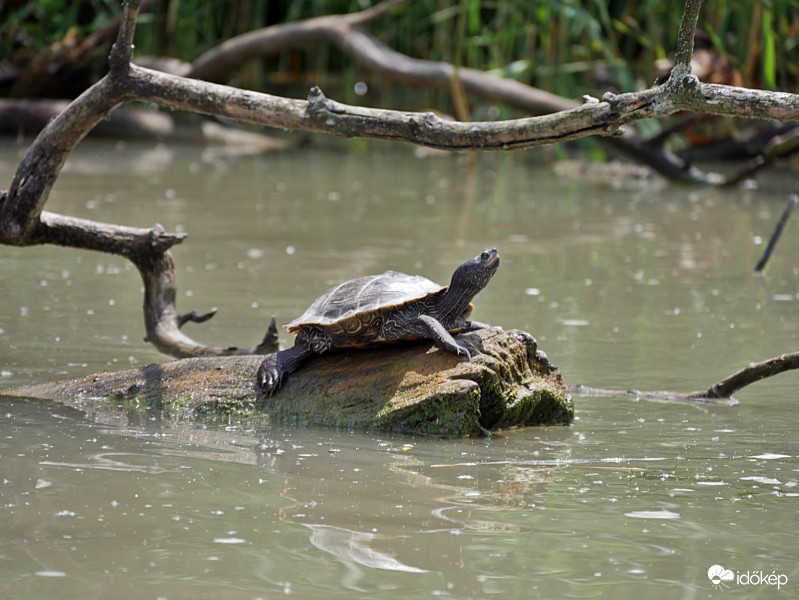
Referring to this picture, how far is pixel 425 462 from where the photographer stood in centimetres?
379

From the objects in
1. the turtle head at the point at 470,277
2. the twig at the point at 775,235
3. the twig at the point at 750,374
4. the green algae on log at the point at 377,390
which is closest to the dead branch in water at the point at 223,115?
the turtle head at the point at 470,277

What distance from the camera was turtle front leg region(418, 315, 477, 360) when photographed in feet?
13.9

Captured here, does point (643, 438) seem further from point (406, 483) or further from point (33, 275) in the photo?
point (33, 275)

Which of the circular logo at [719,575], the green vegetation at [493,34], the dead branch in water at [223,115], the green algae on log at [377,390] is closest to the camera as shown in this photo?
the circular logo at [719,575]

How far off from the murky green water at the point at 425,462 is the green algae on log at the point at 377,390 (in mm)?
113

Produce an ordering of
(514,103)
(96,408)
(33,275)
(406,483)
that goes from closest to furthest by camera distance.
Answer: (406,483)
(96,408)
(33,275)
(514,103)

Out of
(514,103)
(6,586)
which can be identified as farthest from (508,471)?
(514,103)

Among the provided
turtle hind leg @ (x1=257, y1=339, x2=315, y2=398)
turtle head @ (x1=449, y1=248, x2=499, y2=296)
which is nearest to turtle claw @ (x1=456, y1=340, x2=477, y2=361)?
turtle head @ (x1=449, y1=248, x2=499, y2=296)

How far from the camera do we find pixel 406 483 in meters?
3.51

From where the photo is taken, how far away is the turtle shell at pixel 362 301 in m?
4.31

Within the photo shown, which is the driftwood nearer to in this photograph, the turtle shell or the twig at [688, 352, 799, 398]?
the turtle shell

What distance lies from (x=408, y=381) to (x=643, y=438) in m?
0.88

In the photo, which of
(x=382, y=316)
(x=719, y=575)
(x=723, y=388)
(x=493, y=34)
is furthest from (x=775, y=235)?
(x=493, y=34)

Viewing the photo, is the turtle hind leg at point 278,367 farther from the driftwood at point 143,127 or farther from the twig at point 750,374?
the driftwood at point 143,127
